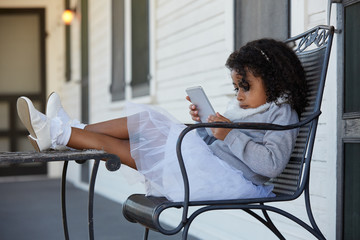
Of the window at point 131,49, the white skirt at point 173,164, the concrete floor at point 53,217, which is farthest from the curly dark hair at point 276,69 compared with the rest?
the window at point 131,49

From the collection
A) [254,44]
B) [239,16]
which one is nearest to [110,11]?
[239,16]

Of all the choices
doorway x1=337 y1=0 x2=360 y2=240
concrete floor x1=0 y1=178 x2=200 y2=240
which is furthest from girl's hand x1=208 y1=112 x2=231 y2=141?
concrete floor x1=0 y1=178 x2=200 y2=240

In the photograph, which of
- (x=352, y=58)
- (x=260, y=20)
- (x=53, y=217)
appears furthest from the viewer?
(x=53, y=217)

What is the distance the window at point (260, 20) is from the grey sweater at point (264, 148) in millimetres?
913

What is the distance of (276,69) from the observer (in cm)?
254

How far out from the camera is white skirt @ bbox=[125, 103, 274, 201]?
7.60ft

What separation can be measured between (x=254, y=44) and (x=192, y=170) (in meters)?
0.63

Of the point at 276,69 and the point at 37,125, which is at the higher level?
the point at 276,69

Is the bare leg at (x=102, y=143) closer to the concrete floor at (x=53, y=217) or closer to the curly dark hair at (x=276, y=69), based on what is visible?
the curly dark hair at (x=276, y=69)

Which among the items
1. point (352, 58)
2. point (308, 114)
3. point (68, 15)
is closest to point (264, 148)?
point (308, 114)

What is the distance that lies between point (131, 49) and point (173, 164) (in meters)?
4.21

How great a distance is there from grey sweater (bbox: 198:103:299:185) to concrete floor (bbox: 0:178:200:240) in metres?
1.95

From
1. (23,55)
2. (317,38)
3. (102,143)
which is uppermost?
(23,55)

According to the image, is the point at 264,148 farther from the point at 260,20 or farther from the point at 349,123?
the point at 260,20
